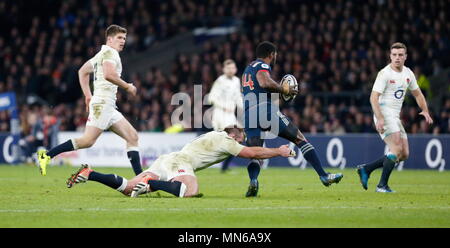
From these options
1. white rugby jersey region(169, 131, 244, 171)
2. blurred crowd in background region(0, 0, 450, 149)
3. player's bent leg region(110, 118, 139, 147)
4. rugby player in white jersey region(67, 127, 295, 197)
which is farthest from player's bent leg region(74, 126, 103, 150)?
blurred crowd in background region(0, 0, 450, 149)

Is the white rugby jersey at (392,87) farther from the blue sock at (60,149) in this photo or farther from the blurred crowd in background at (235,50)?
the blurred crowd in background at (235,50)

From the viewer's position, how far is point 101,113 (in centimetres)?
1334

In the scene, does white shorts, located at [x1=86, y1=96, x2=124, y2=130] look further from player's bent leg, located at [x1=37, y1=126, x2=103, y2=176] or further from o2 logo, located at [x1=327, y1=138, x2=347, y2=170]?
o2 logo, located at [x1=327, y1=138, x2=347, y2=170]

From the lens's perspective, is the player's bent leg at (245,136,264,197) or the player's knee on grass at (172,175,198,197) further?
the player's bent leg at (245,136,264,197)

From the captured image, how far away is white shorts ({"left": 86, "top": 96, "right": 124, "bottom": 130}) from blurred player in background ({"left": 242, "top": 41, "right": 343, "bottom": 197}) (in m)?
2.20

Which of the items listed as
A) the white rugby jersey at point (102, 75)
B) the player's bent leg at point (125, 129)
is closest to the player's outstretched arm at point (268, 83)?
the white rugby jersey at point (102, 75)

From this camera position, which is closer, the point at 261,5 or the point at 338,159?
the point at 338,159

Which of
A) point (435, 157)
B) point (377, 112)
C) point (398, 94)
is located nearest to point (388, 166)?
point (377, 112)

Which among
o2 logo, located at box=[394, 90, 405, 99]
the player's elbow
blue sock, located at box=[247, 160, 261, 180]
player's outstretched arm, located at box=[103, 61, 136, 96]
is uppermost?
player's outstretched arm, located at box=[103, 61, 136, 96]

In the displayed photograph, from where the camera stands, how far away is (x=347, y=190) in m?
13.9

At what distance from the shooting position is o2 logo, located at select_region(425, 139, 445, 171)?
21.8m
